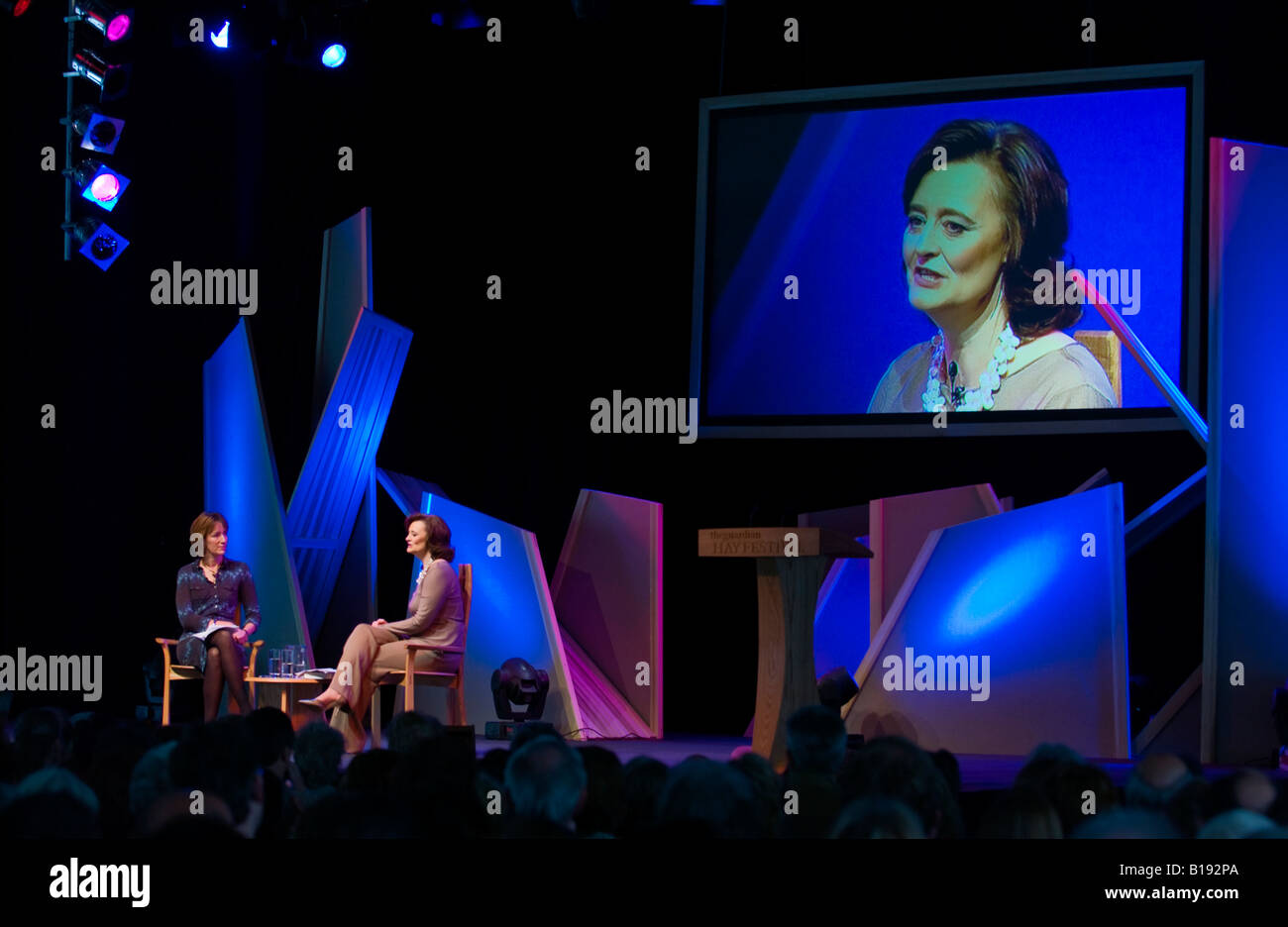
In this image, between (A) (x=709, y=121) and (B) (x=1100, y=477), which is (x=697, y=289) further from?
(B) (x=1100, y=477)

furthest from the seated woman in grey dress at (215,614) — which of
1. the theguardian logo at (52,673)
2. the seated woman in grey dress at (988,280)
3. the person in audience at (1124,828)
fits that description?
the person in audience at (1124,828)

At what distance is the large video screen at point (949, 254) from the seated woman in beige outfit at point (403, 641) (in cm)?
186

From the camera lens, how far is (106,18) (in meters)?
6.43

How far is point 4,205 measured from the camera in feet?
21.8

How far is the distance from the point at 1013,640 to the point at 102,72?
4614 millimetres

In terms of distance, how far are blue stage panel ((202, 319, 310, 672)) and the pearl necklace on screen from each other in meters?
2.96

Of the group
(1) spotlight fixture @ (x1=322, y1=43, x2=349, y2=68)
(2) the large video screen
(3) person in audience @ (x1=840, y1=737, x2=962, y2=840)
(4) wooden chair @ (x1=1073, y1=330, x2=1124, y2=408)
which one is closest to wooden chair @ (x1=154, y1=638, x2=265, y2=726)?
(2) the large video screen

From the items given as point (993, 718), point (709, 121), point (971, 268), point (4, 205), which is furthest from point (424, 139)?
point (993, 718)

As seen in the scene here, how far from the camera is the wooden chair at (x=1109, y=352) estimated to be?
21.2 ft

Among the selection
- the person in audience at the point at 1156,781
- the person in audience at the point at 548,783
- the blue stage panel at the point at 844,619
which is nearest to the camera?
the person in audience at the point at 548,783

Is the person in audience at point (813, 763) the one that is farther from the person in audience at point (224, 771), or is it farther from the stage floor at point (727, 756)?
the stage floor at point (727, 756)

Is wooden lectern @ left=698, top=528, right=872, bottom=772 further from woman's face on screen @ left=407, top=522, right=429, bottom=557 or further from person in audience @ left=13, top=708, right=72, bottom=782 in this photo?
person in audience @ left=13, top=708, right=72, bottom=782

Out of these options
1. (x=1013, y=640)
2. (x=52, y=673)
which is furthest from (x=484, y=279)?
→ (x=1013, y=640)

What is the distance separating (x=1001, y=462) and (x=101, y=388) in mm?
4229
